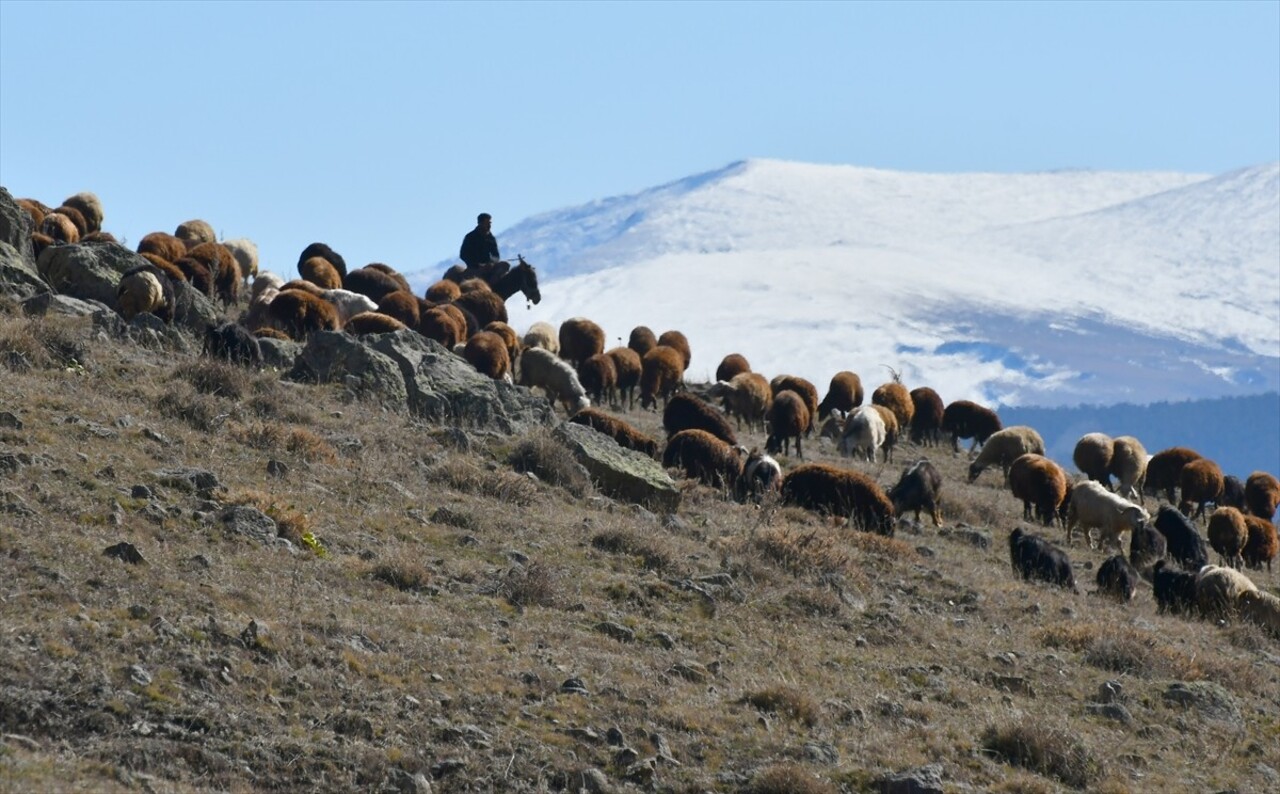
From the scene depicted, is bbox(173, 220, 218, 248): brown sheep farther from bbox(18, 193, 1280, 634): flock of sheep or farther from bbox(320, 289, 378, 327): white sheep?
bbox(320, 289, 378, 327): white sheep

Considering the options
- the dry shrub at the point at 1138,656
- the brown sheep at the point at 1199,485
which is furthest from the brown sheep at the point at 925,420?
the dry shrub at the point at 1138,656

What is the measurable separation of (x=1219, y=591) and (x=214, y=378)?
11.3 meters

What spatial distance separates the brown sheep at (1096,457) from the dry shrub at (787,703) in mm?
22531

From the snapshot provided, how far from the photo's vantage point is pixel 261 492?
48.9 feet

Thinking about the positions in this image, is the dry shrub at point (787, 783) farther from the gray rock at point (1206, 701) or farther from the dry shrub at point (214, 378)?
the dry shrub at point (214, 378)

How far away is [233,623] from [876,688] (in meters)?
4.78

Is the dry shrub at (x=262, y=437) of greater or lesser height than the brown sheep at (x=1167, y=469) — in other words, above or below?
above

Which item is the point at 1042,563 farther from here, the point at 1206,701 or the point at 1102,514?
the point at 1102,514

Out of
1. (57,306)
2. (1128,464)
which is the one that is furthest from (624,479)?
(1128,464)

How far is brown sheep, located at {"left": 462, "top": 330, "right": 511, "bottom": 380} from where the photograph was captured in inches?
1077

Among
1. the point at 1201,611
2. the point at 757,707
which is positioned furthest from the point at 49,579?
the point at 1201,611

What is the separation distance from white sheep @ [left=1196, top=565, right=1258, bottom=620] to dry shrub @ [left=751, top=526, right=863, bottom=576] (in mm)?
5004

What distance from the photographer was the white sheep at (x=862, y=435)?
102 feet

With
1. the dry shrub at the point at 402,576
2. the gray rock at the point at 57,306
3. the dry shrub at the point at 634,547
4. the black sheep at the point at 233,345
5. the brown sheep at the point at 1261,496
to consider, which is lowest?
the brown sheep at the point at 1261,496
